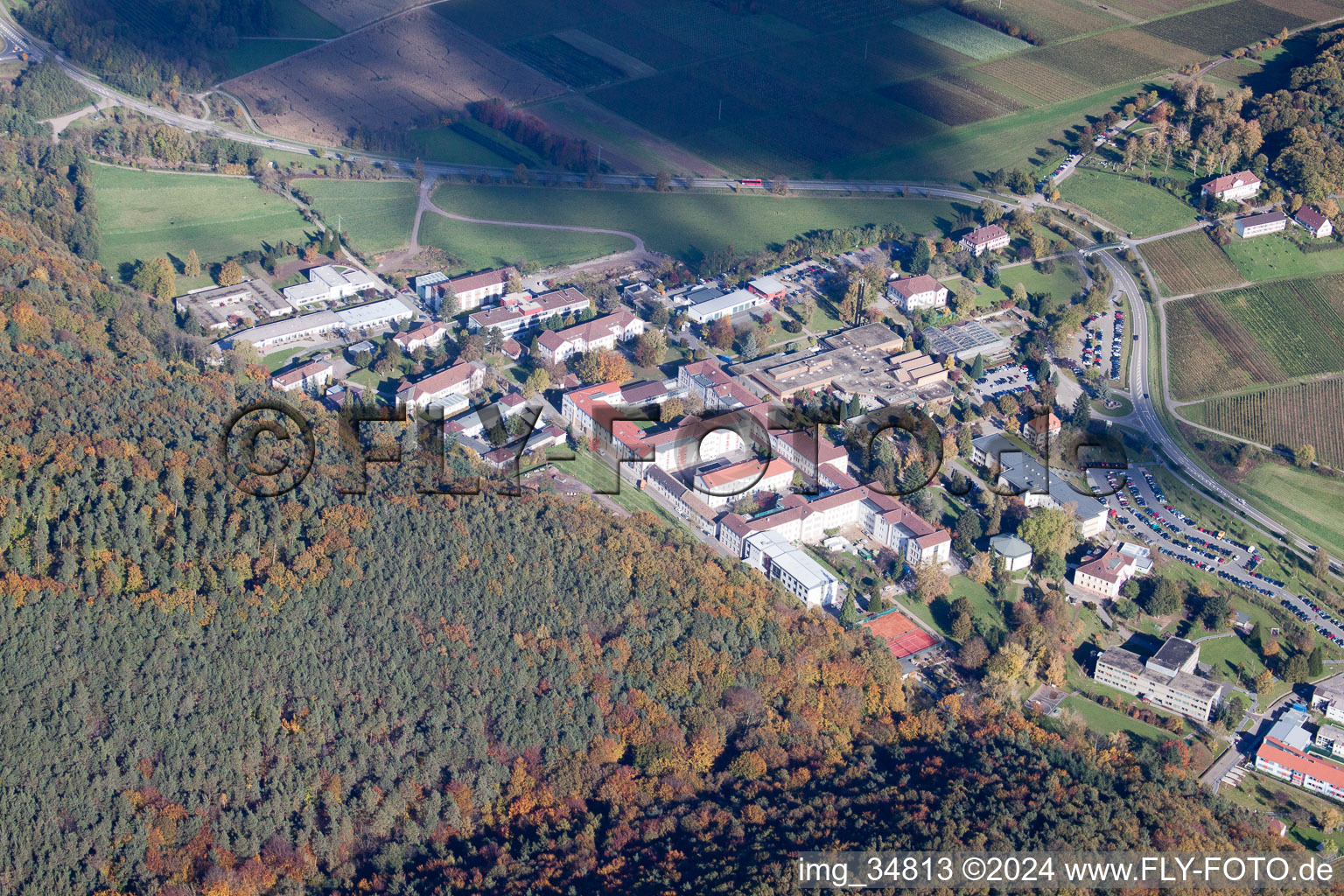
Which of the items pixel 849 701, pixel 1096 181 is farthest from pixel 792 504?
pixel 1096 181

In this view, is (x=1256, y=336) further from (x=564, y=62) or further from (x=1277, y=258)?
(x=564, y=62)

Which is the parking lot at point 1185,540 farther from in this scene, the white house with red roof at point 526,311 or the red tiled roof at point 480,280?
the red tiled roof at point 480,280

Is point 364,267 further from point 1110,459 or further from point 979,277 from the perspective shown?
point 1110,459

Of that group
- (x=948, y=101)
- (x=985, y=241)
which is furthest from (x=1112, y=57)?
(x=985, y=241)

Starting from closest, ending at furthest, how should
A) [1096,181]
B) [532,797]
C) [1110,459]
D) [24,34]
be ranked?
[532,797] → [1110,459] → [1096,181] → [24,34]

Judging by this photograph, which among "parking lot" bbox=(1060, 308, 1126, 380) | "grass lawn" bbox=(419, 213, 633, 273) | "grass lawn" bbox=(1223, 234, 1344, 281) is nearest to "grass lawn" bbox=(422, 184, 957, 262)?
"grass lawn" bbox=(419, 213, 633, 273)

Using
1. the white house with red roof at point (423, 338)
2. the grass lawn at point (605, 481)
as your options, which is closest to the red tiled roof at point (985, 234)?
the grass lawn at point (605, 481)
